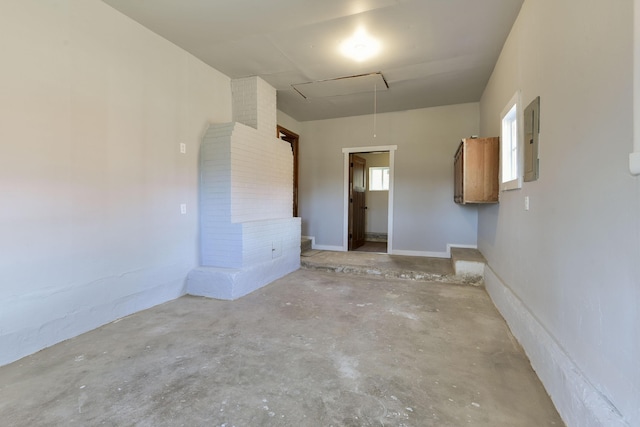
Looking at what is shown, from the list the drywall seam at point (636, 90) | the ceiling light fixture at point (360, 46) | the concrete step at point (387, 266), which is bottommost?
the concrete step at point (387, 266)

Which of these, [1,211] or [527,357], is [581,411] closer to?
[527,357]

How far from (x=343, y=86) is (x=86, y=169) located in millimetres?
3569

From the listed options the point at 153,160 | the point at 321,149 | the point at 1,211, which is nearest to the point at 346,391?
the point at 1,211

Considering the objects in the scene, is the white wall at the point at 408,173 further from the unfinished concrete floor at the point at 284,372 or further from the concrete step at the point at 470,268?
the unfinished concrete floor at the point at 284,372

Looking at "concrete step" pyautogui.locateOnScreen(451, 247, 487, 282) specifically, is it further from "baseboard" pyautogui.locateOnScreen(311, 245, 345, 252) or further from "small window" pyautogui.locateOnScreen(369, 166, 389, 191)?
"small window" pyautogui.locateOnScreen(369, 166, 389, 191)

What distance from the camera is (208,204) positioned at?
12.6 ft

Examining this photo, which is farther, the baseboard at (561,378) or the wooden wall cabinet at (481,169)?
the wooden wall cabinet at (481,169)

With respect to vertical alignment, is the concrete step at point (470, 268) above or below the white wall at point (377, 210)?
below

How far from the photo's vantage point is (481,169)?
3744mm

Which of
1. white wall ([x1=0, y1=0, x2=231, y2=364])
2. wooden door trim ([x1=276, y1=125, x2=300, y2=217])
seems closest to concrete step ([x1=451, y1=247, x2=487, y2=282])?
wooden door trim ([x1=276, y1=125, x2=300, y2=217])

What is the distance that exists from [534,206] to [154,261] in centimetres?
367

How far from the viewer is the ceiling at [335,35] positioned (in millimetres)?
2760

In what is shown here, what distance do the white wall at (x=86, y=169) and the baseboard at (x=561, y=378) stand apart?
139 inches

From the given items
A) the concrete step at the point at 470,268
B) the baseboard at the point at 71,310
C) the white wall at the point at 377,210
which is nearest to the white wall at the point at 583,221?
the concrete step at the point at 470,268
